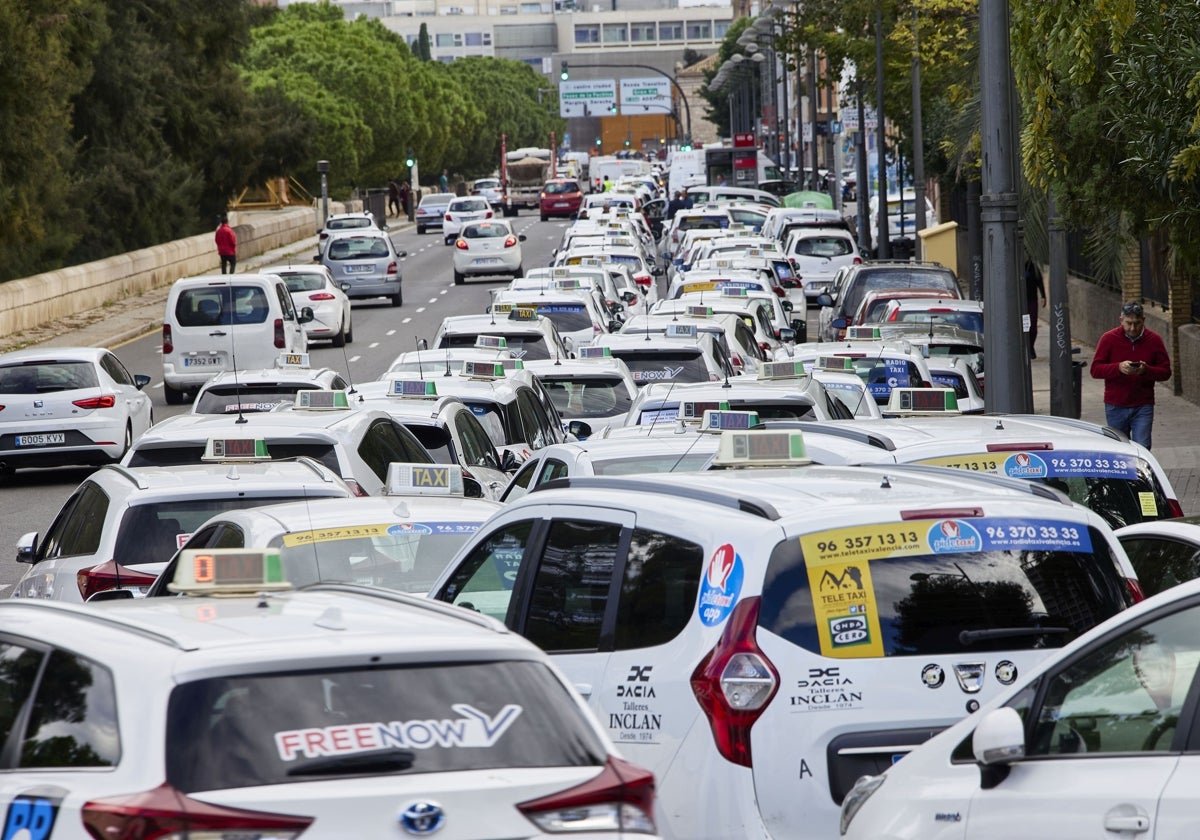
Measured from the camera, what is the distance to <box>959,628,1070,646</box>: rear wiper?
5918mm

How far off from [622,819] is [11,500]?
58.0 feet

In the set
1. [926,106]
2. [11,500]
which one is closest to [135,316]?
[926,106]

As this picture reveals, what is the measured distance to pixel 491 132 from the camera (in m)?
156

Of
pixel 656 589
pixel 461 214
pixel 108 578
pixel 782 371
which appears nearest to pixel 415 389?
pixel 782 371

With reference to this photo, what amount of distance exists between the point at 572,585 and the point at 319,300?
2994 cm

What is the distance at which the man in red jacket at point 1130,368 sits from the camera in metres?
17.1

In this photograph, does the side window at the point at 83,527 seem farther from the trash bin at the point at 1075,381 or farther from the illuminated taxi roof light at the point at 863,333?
the trash bin at the point at 1075,381

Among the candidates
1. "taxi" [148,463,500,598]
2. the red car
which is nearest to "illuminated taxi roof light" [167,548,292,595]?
"taxi" [148,463,500,598]

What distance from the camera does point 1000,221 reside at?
1421 centimetres

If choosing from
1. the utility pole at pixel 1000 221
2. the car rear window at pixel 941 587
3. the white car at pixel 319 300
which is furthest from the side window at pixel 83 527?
the white car at pixel 319 300

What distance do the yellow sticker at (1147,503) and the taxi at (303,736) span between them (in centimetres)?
469

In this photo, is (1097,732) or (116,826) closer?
(116,826)

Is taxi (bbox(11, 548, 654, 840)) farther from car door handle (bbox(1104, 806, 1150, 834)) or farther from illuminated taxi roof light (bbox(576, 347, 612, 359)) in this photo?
illuminated taxi roof light (bbox(576, 347, 612, 359))

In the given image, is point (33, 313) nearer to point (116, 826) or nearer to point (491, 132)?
point (116, 826)
